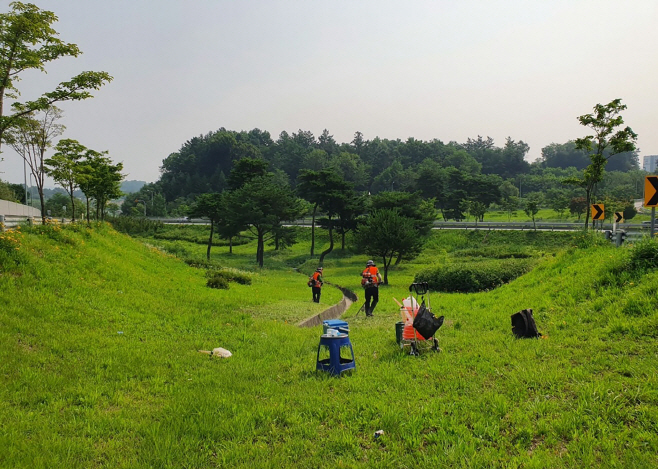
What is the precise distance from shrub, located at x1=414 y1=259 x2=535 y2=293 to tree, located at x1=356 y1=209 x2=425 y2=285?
513cm

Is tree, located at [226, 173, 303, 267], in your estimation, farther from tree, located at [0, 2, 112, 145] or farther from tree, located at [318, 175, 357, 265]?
tree, located at [0, 2, 112, 145]

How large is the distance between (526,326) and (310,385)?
462cm

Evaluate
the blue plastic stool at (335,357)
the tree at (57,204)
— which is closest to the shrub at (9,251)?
the blue plastic stool at (335,357)

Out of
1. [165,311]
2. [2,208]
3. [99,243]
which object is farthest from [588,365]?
[2,208]

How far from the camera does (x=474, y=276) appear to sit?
76.4 ft

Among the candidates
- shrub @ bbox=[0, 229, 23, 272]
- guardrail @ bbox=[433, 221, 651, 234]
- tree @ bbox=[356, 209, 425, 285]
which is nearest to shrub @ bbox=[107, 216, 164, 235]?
tree @ bbox=[356, 209, 425, 285]

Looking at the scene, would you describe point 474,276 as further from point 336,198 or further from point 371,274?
point 336,198

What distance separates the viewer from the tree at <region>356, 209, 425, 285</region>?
99.8 ft

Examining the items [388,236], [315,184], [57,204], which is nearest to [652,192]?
[388,236]

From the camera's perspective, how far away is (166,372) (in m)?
6.96

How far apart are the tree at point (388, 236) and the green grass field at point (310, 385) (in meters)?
18.4

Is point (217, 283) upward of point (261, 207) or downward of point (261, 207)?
downward

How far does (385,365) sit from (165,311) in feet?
22.9

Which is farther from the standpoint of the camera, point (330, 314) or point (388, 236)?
point (388, 236)
